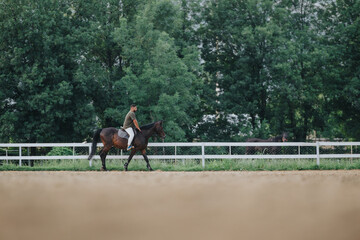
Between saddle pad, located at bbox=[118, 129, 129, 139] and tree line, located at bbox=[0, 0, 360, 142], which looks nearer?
saddle pad, located at bbox=[118, 129, 129, 139]

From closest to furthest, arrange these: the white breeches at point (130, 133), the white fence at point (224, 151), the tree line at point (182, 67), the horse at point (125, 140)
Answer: the white breeches at point (130, 133)
the horse at point (125, 140)
the white fence at point (224, 151)
the tree line at point (182, 67)

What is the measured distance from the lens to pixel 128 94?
32.6 meters

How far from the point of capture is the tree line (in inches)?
1200

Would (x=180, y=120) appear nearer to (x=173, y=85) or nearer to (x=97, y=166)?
(x=173, y=85)

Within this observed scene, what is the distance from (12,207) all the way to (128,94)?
25824mm

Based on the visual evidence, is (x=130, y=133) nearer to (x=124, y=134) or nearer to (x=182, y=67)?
(x=124, y=134)

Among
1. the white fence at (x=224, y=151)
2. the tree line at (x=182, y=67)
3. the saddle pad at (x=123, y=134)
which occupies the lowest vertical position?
the white fence at (x=224, y=151)

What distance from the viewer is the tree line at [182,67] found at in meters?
30.5

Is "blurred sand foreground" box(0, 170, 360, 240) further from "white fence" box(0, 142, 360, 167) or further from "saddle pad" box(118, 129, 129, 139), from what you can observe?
"white fence" box(0, 142, 360, 167)

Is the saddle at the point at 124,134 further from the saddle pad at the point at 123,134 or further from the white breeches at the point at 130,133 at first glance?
the white breeches at the point at 130,133

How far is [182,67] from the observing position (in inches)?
1201


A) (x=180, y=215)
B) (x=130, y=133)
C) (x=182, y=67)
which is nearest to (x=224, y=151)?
(x=182, y=67)

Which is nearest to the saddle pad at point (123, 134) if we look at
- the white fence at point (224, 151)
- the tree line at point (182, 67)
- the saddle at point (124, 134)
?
the saddle at point (124, 134)

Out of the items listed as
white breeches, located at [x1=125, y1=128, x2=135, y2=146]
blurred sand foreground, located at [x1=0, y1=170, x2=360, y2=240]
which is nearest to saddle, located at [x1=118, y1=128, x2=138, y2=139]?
white breeches, located at [x1=125, y1=128, x2=135, y2=146]
